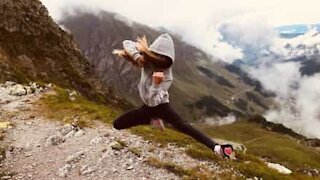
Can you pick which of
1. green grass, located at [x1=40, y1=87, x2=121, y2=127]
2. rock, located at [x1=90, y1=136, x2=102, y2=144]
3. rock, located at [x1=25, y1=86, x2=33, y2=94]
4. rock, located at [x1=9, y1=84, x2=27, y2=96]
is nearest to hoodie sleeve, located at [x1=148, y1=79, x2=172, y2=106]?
rock, located at [x1=90, y1=136, x2=102, y2=144]

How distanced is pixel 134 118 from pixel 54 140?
1123 cm

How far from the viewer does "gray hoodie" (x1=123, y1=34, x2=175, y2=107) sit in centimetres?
1348

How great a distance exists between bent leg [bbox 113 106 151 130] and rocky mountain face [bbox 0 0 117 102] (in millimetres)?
88811

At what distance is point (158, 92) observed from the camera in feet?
45.2

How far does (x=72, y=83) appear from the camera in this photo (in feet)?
379

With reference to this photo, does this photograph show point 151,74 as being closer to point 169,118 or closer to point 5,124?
point 169,118

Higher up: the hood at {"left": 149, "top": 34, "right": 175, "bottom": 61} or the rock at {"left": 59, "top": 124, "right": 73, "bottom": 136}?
the hood at {"left": 149, "top": 34, "right": 175, "bottom": 61}

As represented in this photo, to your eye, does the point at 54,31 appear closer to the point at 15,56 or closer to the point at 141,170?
the point at 15,56

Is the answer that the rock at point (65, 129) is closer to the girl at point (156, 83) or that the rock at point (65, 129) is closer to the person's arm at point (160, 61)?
the girl at point (156, 83)

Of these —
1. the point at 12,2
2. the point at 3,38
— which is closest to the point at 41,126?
the point at 3,38

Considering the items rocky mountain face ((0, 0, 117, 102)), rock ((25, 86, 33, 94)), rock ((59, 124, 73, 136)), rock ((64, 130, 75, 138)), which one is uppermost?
rock ((64, 130, 75, 138))

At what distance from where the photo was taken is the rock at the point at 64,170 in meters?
20.6

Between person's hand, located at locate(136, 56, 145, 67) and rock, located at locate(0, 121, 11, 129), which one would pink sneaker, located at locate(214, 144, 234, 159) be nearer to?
person's hand, located at locate(136, 56, 145, 67)

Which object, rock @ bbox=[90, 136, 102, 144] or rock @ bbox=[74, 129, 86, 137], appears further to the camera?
rock @ bbox=[74, 129, 86, 137]
